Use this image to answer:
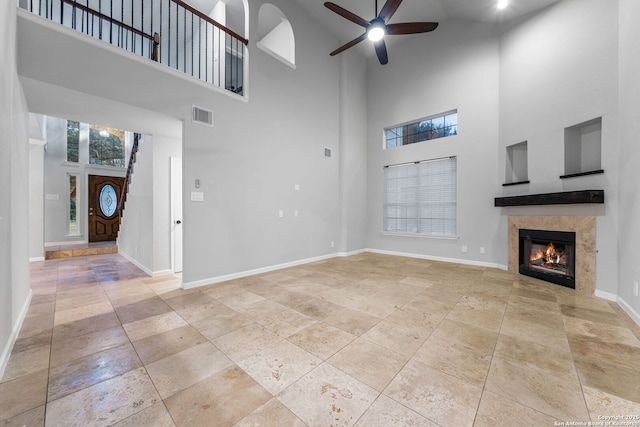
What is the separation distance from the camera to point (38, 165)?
571cm

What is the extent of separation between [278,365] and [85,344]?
1756 mm

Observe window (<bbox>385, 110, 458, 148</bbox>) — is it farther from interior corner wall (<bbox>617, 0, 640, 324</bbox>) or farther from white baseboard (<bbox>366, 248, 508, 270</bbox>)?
white baseboard (<bbox>366, 248, 508, 270</bbox>)

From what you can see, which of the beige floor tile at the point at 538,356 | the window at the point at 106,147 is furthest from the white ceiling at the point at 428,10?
the window at the point at 106,147

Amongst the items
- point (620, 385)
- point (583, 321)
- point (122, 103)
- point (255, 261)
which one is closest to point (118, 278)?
point (255, 261)

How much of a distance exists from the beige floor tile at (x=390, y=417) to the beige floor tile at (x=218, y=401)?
23.4 inches

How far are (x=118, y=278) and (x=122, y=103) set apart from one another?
291 centimetres

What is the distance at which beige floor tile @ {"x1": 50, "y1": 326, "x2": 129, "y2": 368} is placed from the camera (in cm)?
197

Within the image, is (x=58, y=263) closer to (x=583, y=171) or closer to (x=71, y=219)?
(x=71, y=219)

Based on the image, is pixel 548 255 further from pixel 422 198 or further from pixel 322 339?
pixel 322 339

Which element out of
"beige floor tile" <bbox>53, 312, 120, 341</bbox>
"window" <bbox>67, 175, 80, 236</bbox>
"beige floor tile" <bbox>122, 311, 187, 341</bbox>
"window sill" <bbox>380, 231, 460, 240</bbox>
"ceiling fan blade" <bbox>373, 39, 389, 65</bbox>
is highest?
"ceiling fan blade" <bbox>373, 39, 389, 65</bbox>

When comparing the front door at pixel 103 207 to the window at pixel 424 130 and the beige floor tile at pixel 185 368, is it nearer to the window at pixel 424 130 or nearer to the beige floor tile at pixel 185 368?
the beige floor tile at pixel 185 368

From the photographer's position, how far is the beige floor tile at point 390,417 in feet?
4.30

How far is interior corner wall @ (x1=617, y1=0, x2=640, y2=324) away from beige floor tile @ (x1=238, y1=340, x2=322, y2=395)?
10.8 ft

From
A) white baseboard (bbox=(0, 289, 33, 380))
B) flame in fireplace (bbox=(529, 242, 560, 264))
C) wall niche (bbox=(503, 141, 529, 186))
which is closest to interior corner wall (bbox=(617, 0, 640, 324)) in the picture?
flame in fireplace (bbox=(529, 242, 560, 264))
